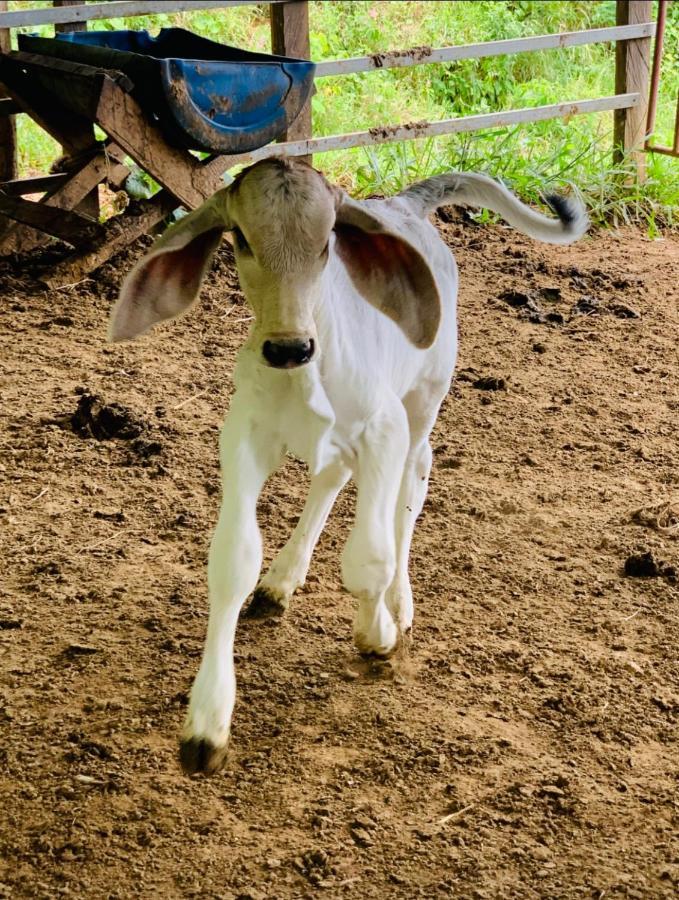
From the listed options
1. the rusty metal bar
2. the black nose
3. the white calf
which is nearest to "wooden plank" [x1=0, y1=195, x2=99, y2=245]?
the white calf

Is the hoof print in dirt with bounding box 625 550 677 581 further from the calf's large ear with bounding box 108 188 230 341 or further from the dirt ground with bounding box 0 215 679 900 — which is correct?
the calf's large ear with bounding box 108 188 230 341

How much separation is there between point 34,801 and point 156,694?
556 millimetres

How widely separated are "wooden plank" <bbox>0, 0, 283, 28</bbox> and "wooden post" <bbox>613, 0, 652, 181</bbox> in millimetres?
3260

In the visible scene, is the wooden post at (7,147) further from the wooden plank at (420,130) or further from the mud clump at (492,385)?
the mud clump at (492,385)

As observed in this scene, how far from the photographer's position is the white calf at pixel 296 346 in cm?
275

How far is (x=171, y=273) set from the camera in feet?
9.92

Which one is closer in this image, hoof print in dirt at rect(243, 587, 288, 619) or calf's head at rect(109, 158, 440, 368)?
calf's head at rect(109, 158, 440, 368)

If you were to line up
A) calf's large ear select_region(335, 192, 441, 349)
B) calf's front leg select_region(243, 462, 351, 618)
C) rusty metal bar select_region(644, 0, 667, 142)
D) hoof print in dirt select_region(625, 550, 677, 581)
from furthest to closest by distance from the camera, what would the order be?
rusty metal bar select_region(644, 0, 667, 142), hoof print in dirt select_region(625, 550, 677, 581), calf's front leg select_region(243, 462, 351, 618), calf's large ear select_region(335, 192, 441, 349)

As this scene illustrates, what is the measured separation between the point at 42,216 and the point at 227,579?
4.00m

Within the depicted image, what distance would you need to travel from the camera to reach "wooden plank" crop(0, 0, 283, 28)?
6.47 meters

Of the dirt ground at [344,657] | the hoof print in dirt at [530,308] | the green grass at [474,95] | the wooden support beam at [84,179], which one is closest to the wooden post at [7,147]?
the wooden support beam at [84,179]

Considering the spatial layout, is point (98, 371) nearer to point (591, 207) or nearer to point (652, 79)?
point (591, 207)

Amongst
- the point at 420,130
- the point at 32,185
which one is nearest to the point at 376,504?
the point at 32,185

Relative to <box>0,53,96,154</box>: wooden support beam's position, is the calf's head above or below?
above
